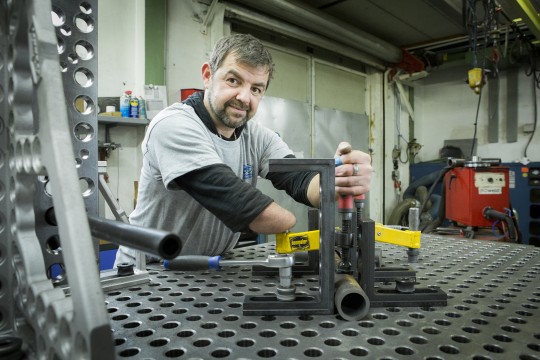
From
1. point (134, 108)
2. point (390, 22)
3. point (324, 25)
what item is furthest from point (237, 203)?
point (390, 22)

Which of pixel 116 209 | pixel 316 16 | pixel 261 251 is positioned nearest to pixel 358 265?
pixel 261 251

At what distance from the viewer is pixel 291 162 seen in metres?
0.67

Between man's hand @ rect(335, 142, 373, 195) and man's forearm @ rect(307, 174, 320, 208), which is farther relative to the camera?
man's forearm @ rect(307, 174, 320, 208)

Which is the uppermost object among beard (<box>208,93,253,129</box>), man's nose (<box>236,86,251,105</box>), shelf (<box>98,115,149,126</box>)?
shelf (<box>98,115,149,126</box>)

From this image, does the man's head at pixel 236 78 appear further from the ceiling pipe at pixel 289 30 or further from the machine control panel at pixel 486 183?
the machine control panel at pixel 486 183

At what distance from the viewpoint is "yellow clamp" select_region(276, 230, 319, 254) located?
71cm

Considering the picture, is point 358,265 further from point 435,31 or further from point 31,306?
point 435,31

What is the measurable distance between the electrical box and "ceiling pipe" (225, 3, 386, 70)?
72.1 inches

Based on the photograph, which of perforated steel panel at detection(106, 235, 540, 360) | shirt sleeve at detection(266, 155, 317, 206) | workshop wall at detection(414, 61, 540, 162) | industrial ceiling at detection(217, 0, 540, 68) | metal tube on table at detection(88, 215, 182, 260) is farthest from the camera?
workshop wall at detection(414, 61, 540, 162)

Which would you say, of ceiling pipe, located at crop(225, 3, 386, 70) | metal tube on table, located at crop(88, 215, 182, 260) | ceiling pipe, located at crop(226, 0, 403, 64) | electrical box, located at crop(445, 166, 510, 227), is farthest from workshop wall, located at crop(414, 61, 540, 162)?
metal tube on table, located at crop(88, 215, 182, 260)

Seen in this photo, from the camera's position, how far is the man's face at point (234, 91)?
1.17 metres

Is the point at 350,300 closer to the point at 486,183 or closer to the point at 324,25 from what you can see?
the point at 486,183

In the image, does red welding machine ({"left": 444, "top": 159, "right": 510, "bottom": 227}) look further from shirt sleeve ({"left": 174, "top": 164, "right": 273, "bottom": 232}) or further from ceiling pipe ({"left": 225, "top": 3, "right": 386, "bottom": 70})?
shirt sleeve ({"left": 174, "top": 164, "right": 273, "bottom": 232})

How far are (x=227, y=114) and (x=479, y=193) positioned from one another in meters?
2.43
